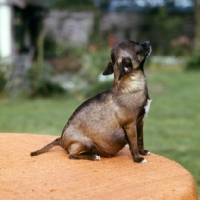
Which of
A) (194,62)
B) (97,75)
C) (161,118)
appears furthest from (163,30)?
(161,118)

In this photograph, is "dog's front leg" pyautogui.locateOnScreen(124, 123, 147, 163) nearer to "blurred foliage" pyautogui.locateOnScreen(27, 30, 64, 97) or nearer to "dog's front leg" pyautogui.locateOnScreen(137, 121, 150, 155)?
"dog's front leg" pyautogui.locateOnScreen(137, 121, 150, 155)

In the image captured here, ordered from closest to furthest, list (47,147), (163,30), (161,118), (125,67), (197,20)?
(125,67) → (47,147) → (161,118) → (197,20) → (163,30)

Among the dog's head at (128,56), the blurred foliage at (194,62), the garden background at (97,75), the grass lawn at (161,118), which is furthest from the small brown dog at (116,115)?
the blurred foliage at (194,62)

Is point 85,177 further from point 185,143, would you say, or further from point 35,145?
point 185,143

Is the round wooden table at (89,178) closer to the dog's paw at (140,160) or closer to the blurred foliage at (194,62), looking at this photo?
the dog's paw at (140,160)

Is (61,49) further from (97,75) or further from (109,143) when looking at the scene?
(109,143)

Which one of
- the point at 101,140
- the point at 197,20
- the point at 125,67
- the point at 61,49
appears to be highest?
the point at 125,67

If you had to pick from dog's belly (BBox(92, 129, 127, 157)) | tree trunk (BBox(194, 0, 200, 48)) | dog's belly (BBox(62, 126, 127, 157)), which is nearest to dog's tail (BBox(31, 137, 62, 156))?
dog's belly (BBox(62, 126, 127, 157))
